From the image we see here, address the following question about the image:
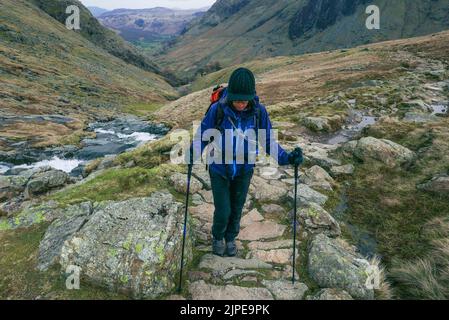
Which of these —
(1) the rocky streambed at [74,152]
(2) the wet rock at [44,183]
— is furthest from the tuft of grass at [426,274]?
(1) the rocky streambed at [74,152]

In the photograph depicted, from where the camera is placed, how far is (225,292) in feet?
19.2

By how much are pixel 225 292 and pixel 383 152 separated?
28.1 feet

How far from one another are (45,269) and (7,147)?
26.9m

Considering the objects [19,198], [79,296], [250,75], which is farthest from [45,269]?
[19,198]

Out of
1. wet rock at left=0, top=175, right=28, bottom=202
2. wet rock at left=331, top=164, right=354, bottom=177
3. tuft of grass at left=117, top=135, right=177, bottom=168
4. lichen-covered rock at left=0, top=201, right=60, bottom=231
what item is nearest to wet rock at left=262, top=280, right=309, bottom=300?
lichen-covered rock at left=0, top=201, right=60, bottom=231

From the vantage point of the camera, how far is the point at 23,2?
355 ft

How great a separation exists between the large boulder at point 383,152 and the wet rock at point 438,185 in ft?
5.41

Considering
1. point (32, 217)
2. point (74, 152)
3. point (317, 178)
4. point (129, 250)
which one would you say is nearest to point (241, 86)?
point (129, 250)

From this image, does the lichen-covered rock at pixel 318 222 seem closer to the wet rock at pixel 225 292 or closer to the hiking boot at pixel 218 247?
the hiking boot at pixel 218 247

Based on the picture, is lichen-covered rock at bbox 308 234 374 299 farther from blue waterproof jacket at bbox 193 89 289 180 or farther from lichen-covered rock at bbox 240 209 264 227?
blue waterproof jacket at bbox 193 89 289 180

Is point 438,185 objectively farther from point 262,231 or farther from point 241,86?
point 241,86

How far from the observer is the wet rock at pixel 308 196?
29.4 ft

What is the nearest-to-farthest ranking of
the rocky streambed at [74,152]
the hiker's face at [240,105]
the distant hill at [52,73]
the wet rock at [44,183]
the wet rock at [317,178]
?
the hiker's face at [240,105], the wet rock at [317,178], the wet rock at [44,183], the rocky streambed at [74,152], the distant hill at [52,73]
